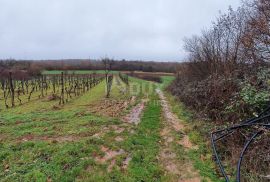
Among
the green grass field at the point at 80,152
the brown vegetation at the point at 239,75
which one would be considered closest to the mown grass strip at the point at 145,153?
the green grass field at the point at 80,152

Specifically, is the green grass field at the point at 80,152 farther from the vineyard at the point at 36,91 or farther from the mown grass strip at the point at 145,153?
the vineyard at the point at 36,91

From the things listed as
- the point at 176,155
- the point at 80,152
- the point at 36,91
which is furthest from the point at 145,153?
the point at 36,91

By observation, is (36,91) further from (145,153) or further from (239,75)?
(145,153)

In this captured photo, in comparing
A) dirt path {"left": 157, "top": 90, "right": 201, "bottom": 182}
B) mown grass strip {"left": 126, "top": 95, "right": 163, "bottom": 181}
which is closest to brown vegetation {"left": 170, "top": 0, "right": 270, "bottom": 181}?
dirt path {"left": 157, "top": 90, "right": 201, "bottom": 182}

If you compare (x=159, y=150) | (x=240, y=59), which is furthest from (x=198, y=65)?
(x=159, y=150)

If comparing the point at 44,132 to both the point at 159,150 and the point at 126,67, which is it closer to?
the point at 159,150

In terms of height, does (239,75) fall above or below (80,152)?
above

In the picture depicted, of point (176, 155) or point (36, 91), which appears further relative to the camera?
point (36, 91)

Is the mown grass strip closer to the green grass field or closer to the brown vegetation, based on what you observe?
the green grass field

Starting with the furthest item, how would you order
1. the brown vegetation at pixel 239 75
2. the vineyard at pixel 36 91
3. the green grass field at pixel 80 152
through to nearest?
the vineyard at pixel 36 91 < the brown vegetation at pixel 239 75 < the green grass field at pixel 80 152

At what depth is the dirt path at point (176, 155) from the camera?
17.5 feet

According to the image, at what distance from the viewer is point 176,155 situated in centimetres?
652

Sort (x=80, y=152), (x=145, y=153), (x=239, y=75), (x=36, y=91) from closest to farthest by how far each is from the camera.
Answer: (x=80, y=152) → (x=145, y=153) → (x=239, y=75) → (x=36, y=91)

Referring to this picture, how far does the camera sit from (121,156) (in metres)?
6.30
